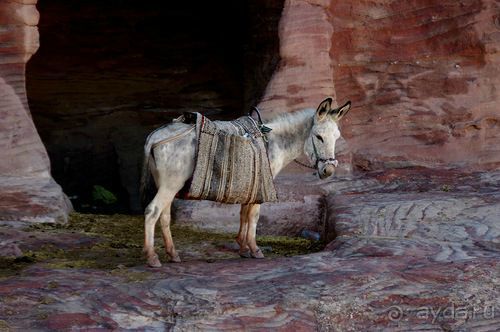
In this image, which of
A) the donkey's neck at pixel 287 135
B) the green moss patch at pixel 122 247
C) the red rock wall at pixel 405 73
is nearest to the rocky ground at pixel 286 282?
the green moss patch at pixel 122 247

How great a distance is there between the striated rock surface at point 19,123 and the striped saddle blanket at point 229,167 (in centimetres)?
335

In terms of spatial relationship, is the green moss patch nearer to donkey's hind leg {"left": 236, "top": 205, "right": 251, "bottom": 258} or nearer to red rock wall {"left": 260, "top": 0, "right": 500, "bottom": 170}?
donkey's hind leg {"left": 236, "top": 205, "right": 251, "bottom": 258}

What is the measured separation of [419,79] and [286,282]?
6.01m

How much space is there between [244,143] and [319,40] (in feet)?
13.9

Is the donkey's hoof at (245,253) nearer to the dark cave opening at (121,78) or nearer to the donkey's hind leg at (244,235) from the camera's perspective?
the donkey's hind leg at (244,235)

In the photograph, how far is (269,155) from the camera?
28.0 ft

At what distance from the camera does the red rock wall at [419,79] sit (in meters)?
12.3

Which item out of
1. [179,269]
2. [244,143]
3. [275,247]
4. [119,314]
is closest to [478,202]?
[275,247]

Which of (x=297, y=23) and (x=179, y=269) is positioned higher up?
(x=297, y=23)

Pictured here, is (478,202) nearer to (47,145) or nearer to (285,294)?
(285,294)

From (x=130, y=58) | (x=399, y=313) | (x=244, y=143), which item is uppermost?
(x=130, y=58)

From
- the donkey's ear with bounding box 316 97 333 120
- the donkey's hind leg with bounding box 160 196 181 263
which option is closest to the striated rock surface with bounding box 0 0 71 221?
the donkey's hind leg with bounding box 160 196 181 263

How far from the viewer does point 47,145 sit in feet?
49.6

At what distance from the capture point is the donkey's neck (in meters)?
8.61
